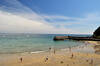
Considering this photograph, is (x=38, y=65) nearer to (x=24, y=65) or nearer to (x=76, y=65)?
(x=24, y=65)

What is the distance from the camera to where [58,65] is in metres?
14.8

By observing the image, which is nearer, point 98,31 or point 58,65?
point 58,65

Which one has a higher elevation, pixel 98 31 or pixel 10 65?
pixel 98 31

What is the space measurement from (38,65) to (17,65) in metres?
2.79

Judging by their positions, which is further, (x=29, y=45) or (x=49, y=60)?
(x=29, y=45)

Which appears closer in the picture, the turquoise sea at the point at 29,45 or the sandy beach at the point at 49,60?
the sandy beach at the point at 49,60

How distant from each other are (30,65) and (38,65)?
1068mm

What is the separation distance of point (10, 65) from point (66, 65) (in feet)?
24.4

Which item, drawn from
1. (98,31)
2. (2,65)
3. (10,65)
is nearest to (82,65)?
(10,65)

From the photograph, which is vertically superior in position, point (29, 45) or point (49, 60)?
point (29, 45)

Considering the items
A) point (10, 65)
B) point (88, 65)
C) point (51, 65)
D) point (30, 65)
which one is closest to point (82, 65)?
point (88, 65)

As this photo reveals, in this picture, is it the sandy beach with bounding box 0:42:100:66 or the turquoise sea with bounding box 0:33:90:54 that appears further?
the turquoise sea with bounding box 0:33:90:54

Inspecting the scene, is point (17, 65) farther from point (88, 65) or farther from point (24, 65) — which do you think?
point (88, 65)

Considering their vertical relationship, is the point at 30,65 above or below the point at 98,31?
→ below
